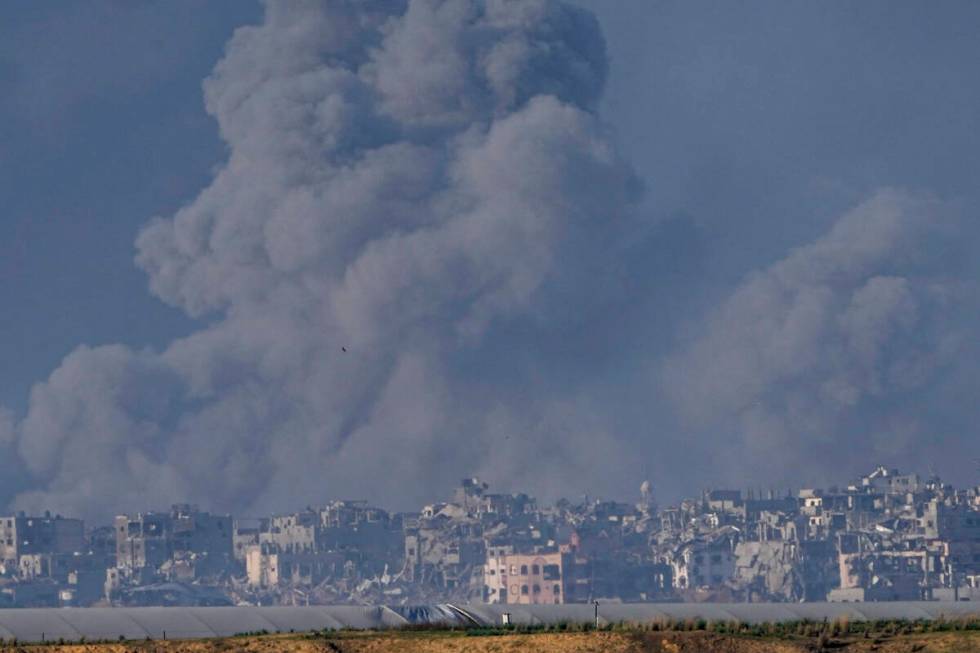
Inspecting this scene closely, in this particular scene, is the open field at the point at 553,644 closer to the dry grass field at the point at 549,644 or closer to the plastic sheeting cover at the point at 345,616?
the dry grass field at the point at 549,644

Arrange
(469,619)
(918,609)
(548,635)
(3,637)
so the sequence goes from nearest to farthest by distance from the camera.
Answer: (548,635) < (3,637) < (469,619) < (918,609)

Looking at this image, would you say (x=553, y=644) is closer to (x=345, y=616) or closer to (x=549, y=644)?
(x=549, y=644)

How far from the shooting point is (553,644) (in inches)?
2142

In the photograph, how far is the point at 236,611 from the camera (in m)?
66.1

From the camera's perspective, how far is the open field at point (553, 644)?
54094 mm

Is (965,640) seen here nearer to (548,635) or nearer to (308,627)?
(548,635)

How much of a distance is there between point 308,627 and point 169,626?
3.66 metres

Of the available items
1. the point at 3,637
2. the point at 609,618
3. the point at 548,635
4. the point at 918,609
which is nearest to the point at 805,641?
the point at 548,635

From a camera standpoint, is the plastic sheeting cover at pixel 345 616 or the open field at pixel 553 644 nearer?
the open field at pixel 553 644

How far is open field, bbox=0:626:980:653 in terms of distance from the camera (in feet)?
177

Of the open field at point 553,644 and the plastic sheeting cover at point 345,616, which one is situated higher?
the plastic sheeting cover at point 345,616

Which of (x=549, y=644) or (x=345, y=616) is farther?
(x=345, y=616)

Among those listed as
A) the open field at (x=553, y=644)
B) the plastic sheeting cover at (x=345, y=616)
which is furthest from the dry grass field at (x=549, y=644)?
the plastic sheeting cover at (x=345, y=616)

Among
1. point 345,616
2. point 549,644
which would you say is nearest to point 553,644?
point 549,644
